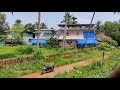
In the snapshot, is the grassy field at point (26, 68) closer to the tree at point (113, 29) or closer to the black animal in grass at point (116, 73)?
the tree at point (113, 29)

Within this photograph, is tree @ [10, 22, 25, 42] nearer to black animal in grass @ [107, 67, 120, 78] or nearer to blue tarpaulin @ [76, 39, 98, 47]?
blue tarpaulin @ [76, 39, 98, 47]

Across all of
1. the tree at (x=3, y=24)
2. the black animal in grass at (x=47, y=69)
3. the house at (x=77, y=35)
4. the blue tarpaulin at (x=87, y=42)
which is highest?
the tree at (x=3, y=24)

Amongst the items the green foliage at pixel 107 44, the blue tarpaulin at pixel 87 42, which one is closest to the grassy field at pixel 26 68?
the green foliage at pixel 107 44

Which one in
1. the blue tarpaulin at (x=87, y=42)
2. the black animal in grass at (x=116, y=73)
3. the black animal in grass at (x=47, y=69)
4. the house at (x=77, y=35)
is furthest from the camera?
the house at (x=77, y=35)

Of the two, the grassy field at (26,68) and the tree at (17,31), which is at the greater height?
the tree at (17,31)

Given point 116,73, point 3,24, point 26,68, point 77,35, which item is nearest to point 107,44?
point 77,35

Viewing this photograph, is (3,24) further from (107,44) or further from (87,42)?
(107,44)

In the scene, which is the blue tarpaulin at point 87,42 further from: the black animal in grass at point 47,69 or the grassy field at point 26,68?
the black animal in grass at point 47,69

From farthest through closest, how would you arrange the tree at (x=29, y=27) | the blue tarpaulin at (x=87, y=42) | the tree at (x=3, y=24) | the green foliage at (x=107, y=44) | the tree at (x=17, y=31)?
the tree at (x=29, y=27) < the tree at (x=3, y=24) < the tree at (x=17, y=31) < the blue tarpaulin at (x=87, y=42) < the green foliage at (x=107, y=44)

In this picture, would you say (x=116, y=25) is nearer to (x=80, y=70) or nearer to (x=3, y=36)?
(x=3, y=36)

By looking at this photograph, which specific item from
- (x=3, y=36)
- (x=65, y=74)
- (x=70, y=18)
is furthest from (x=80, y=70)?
(x=70, y=18)

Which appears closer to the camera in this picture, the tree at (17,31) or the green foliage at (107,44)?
the green foliage at (107,44)
